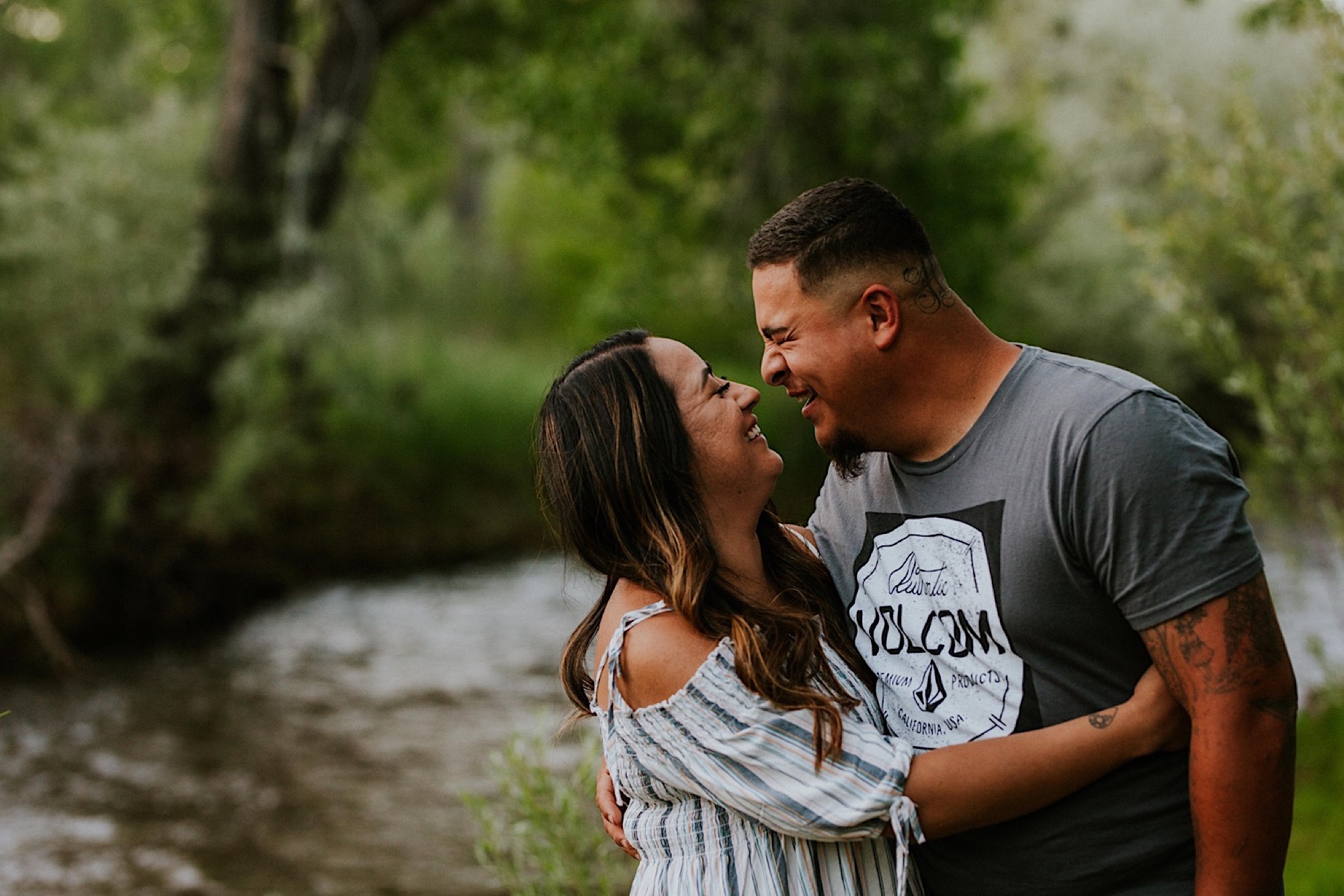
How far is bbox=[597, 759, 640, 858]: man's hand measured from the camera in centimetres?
280

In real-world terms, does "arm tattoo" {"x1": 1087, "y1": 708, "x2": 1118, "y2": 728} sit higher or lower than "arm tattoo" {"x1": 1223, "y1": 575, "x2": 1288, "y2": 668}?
lower

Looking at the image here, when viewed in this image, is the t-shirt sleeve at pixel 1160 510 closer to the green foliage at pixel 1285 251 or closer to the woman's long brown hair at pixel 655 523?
the woman's long brown hair at pixel 655 523

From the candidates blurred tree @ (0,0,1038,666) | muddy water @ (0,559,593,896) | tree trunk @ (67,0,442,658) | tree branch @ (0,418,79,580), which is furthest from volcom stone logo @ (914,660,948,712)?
tree trunk @ (67,0,442,658)

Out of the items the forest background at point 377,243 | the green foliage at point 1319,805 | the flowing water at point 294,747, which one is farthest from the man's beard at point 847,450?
the forest background at point 377,243

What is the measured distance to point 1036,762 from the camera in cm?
212

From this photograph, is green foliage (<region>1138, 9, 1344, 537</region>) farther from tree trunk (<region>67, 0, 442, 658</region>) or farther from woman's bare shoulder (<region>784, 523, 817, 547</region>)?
tree trunk (<region>67, 0, 442, 658</region>)

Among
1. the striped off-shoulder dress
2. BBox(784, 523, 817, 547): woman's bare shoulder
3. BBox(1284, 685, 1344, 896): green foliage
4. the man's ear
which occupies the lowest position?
BBox(1284, 685, 1344, 896): green foliage

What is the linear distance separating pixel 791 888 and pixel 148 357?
1187cm

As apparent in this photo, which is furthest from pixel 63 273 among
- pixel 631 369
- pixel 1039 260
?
pixel 1039 260

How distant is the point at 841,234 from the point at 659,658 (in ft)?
2.93

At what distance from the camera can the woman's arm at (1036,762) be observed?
6.91ft

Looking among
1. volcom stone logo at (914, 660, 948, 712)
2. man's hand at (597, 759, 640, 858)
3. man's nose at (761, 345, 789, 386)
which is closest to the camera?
volcom stone logo at (914, 660, 948, 712)

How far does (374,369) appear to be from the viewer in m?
13.3

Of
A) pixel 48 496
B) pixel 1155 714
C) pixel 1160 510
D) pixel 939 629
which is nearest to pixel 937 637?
pixel 939 629
